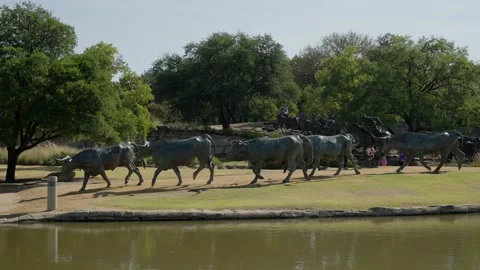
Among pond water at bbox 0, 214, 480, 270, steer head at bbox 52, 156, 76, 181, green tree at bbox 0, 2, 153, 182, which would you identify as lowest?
pond water at bbox 0, 214, 480, 270

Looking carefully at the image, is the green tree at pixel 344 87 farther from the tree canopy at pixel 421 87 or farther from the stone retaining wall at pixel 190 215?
the stone retaining wall at pixel 190 215

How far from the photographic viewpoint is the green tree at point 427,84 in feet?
132

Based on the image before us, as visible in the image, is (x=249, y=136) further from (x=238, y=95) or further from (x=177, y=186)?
(x=177, y=186)

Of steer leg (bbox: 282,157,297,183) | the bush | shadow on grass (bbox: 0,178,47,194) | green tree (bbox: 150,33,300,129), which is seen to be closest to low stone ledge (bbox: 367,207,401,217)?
steer leg (bbox: 282,157,297,183)

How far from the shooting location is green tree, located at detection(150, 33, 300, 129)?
54.9 m

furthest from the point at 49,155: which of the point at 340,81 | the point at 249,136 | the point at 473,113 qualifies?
the point at 473,113

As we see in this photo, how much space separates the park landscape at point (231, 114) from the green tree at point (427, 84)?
0.09m

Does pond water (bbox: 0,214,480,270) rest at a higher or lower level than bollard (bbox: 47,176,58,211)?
lower

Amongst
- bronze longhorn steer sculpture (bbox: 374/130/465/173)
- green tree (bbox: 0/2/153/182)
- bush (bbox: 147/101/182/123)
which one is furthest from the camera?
bush (bbox: 147/101/182/123)

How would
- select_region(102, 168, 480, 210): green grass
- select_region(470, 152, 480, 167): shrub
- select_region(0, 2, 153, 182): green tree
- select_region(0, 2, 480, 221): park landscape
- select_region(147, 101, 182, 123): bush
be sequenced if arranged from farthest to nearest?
select_region(147, 101, 182, 123): bush < select_region(470, 152, 480, 167): shrub < select_region(0, 2, 153, 182): green tree < select_region(0, 2, 480, 221): park landscape < select_region(102, 168, 480, 210): green grass

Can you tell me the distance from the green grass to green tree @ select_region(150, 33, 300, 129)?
33.1 meters

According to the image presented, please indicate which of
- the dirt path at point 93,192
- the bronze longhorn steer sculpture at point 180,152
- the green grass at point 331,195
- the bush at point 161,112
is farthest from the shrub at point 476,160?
the bush at point 161,112

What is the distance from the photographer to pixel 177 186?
71.8 feet

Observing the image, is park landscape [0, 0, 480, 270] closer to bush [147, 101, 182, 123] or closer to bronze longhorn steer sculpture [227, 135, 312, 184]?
bronze longhorn steer sculpture [227, 135, 312, 184]
